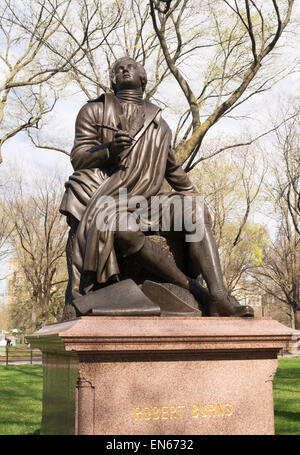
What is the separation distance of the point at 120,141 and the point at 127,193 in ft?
1.67

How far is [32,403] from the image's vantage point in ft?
32.8

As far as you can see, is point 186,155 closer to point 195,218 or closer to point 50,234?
point 195,218

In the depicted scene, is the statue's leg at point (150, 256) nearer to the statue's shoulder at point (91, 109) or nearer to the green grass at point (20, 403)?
the statue's shoulder at point (91, 109)

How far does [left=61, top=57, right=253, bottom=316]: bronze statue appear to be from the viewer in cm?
429

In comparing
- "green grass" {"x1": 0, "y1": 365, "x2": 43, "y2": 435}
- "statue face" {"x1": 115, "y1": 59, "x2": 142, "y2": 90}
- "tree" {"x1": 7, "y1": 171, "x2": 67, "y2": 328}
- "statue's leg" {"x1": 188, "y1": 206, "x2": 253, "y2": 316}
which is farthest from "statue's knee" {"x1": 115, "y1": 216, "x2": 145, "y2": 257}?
"tree" {"x1": 7, "y1": 171, "x2": 67, "y2": 328}

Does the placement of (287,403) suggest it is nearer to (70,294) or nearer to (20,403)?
(20,403)

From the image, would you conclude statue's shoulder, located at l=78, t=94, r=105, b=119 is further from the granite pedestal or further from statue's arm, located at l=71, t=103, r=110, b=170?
the granite pedestal

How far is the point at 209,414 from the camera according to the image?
12.7ft

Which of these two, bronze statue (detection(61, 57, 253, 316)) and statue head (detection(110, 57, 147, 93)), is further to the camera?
statue head (detection(110, 57, 147, 93))

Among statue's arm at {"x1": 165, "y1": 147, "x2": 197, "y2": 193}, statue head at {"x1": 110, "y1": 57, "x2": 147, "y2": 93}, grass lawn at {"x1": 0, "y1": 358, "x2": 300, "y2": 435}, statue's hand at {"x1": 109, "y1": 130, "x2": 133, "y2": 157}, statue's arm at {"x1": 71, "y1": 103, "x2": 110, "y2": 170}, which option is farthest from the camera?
grass lawn at {"x1": 0, "y1": 358, "x2": 300, "y2": 435}

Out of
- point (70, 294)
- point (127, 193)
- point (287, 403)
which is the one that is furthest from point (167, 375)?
point (287, 403)

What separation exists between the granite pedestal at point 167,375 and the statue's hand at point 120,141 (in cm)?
171
